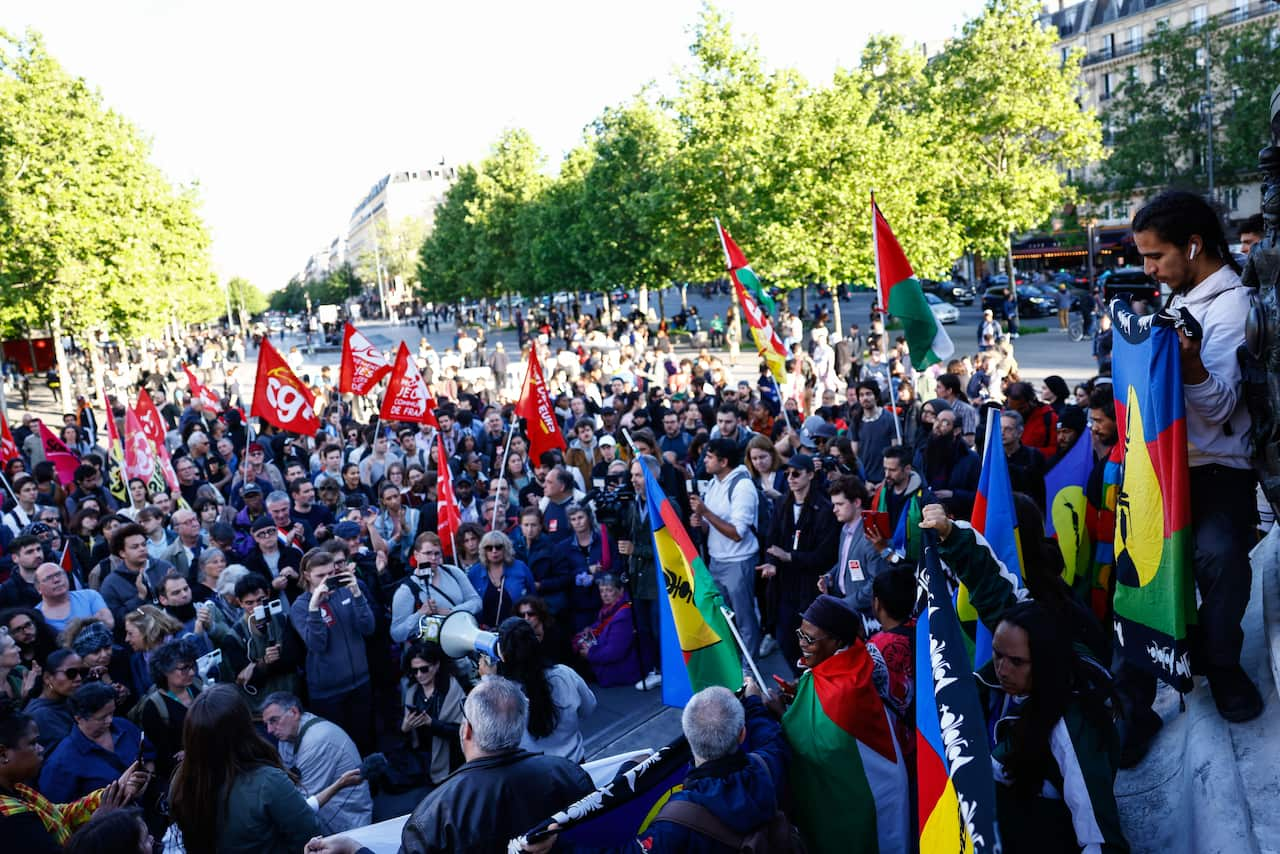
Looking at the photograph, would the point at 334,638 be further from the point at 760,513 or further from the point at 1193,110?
the point at 1193,110

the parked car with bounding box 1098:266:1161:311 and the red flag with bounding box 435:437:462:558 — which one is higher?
the parked car with bounding box 1098:266:1161:311

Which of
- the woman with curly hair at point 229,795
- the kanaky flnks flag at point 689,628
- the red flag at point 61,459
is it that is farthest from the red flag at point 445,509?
the red flag at point 61,459

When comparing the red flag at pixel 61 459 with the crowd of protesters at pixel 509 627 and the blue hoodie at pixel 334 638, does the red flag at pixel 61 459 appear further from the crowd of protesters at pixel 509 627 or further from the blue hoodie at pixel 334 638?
the blue hoodie at pixel 334 638

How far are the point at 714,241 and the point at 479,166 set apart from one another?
27436 millimetres

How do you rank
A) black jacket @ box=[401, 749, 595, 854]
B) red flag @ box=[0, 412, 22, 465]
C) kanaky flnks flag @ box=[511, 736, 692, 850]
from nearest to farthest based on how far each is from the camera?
kanaky flnks flag @ box=[511, 736, 692, 850]
black jacket @ box=[401, 749, 595, 854]
red flag @ box=[0, 412, 22, 465]

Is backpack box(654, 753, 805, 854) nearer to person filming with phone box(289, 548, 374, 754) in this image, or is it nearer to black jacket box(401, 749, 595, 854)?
black jacket box(401, 749, 595, 854)

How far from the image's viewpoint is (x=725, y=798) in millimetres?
3277

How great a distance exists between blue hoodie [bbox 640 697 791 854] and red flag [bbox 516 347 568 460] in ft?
25.7

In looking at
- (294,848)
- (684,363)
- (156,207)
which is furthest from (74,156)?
(294,848)

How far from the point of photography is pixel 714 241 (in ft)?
119

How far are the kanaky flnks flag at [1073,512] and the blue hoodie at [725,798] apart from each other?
285cm

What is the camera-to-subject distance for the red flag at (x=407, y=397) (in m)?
12.1

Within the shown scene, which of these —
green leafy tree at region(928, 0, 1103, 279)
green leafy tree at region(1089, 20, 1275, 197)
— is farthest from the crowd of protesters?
green leafy tree at region(1089, 20, 1275, 197)

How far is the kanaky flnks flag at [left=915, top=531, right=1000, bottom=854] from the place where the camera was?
115 inches
